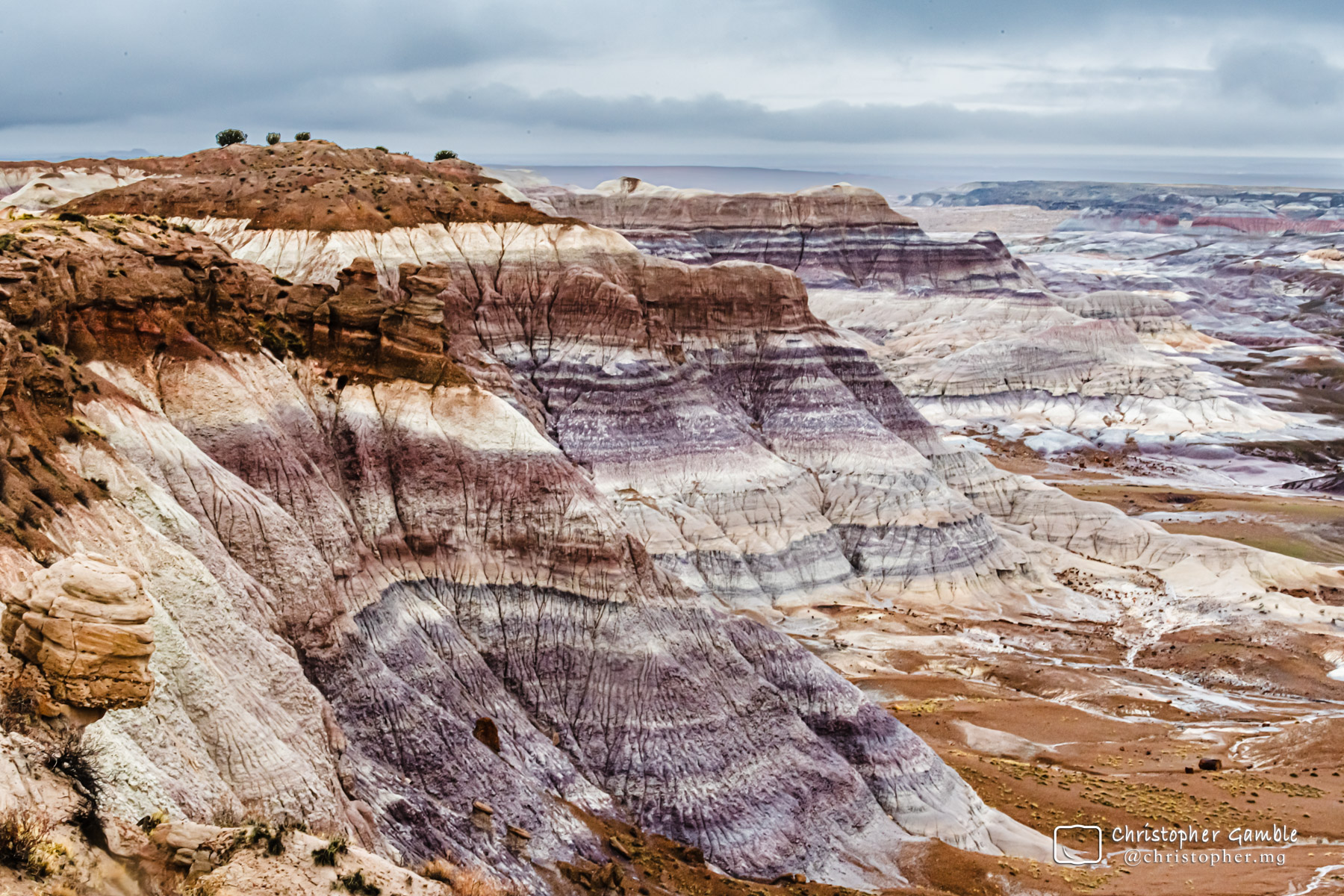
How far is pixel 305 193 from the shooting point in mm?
50750

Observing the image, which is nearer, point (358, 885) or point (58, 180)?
point (358, 885)

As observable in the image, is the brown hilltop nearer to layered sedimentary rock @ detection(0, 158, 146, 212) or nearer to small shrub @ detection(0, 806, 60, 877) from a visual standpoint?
layered sedimentary rock @ detection(0, 158, 146, 212)

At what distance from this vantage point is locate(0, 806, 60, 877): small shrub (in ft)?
35.9

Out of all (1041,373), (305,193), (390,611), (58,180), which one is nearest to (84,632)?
(390,611)

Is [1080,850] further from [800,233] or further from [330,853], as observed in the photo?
[800,233]

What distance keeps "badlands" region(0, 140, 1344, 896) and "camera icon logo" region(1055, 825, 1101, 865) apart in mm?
473

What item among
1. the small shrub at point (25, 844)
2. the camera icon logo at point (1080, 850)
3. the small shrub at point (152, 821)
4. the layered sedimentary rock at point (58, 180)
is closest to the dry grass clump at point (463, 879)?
the small shrub at point (152, 821)

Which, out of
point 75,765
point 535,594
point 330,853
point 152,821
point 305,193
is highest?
point 305,193

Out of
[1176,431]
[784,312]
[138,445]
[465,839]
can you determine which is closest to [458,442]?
[138,445]

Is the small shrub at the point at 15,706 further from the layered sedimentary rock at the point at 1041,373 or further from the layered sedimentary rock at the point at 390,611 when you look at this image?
the layered sedimentary rock at the point at 1041,373

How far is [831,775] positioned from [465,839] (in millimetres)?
11309

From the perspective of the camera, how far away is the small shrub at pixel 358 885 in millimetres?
13891

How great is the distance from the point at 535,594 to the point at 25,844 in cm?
1867

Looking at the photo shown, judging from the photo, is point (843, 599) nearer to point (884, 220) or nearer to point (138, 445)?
point (138, 445)
